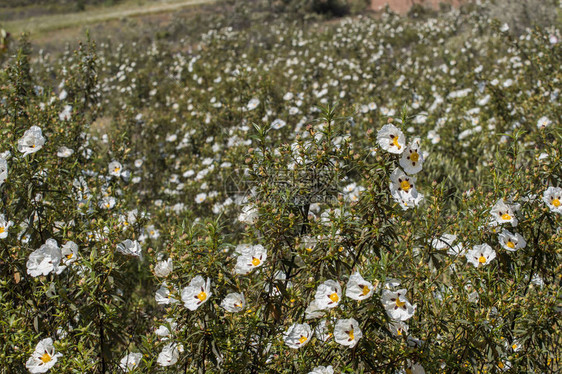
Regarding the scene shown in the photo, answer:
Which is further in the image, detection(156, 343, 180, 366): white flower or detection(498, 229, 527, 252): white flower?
detection(498, 229, 527, 252): white flower

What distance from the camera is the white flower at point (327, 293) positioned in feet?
6.27

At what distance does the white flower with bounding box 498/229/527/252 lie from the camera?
232cm

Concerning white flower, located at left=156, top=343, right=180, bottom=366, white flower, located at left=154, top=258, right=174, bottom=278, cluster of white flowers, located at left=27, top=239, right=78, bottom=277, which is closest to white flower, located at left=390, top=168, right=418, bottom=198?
white flower, located at left=154, top=258, right=174, bottom=278

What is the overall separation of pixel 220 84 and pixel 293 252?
6606 mm

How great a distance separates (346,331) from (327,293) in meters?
0.18

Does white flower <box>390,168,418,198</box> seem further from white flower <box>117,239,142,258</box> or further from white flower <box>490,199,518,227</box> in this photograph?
white flower <box>117,239,142,258</box>

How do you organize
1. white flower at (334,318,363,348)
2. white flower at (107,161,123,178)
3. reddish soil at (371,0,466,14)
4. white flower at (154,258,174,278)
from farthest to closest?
reddish soil at (371,0,466,14) < white flower at (107,161,123,178) < white flower at (154,258,174,278) < white flower at (334,318,363,348)

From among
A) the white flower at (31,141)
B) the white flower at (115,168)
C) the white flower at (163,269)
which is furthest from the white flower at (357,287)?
the white flower at (115,168)

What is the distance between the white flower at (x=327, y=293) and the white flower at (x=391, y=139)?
2.25 feet

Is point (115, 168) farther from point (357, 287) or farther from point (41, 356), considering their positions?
point (357, 287)

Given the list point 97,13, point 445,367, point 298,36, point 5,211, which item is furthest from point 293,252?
point 97,13

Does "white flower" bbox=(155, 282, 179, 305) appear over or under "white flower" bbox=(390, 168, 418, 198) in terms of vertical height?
under

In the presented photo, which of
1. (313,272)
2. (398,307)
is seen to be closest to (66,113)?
(313,272)

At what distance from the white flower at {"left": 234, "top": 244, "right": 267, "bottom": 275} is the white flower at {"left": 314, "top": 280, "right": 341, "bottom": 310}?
319 mm
